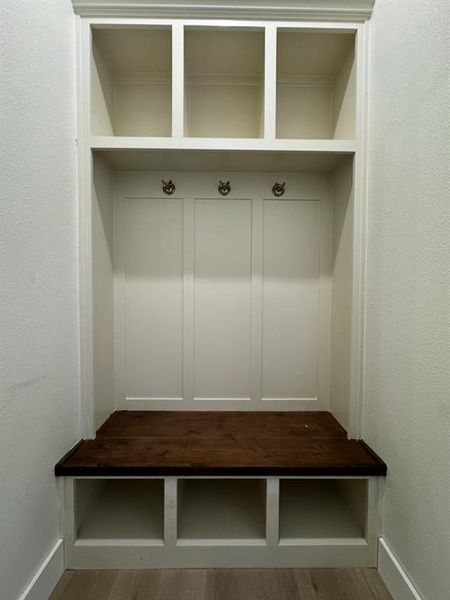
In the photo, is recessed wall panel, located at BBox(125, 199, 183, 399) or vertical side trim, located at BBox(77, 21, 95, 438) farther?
recessed wall panel, located at BBox(125, 199, 183, 399)

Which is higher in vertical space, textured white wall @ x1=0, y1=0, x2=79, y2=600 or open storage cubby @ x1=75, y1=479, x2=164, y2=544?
textured white wall @ x1=0, y1=0, x2=79, y2=600

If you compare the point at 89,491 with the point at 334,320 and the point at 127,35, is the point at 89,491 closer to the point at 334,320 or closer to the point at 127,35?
the point at 334,320

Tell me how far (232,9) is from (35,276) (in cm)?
137

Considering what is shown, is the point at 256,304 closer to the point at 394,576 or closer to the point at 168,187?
the point at 168,187

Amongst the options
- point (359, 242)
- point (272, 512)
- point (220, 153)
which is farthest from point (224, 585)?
point (220, 153)

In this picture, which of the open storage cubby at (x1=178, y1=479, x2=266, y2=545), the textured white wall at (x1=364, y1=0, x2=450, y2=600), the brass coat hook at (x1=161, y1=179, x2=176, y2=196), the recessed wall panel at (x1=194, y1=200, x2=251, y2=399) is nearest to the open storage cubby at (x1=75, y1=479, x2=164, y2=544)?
the open storage cubby at (x1=178, y1=479, x2=266, y2=545)

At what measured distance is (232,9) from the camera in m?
1.39

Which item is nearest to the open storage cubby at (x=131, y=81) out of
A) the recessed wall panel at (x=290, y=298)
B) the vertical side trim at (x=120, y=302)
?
the vertical side trim at (x=120, y=302)

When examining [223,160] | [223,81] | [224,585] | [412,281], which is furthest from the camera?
[223,81]

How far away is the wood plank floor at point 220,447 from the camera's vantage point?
128cm

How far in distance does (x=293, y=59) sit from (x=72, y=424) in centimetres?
→ 202

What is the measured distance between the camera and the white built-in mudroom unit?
132 centimetres

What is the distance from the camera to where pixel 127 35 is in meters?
1.48

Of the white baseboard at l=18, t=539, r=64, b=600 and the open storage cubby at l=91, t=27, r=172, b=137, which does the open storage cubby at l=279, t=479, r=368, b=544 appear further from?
the open storage cubby at l=91, t=27, r=172, b=137
